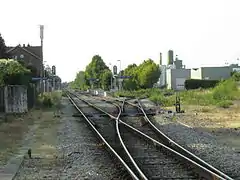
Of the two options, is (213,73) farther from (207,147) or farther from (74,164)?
(74,164)

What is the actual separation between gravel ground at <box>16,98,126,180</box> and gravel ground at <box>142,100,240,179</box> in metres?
2.44

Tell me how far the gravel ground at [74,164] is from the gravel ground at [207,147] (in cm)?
244

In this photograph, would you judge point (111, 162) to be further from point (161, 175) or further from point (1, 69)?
point (1, 69)

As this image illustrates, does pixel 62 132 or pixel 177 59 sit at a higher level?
pixel 177 59

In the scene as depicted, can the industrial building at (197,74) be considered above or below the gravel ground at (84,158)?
above

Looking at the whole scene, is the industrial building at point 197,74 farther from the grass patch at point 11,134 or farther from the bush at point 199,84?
the grass patch at point 11,134

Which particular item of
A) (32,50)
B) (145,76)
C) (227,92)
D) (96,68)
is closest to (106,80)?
(96,68)

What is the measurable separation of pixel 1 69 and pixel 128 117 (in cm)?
912

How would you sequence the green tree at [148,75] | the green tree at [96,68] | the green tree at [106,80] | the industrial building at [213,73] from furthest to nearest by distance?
the green tree at [96,68] → the green tree at [106,80] → the industrial building at [213,73] → the green tree at [148,75]

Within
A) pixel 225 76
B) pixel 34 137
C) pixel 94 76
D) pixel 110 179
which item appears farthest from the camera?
pixel 94 76

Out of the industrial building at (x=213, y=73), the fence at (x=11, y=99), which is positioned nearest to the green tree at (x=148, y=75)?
the industrial building at (x=213, y=73)

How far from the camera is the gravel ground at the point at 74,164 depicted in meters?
10.3

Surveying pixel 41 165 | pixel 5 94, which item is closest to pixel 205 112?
pixel 5 94

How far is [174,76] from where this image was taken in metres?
122
